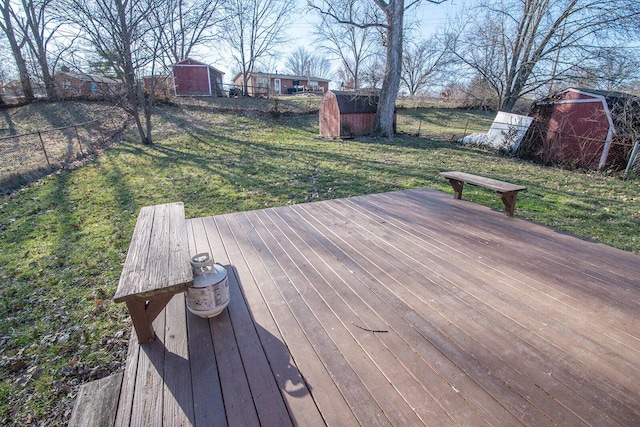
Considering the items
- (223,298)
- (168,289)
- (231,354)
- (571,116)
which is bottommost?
(231,354)

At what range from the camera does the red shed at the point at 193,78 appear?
24.0 m

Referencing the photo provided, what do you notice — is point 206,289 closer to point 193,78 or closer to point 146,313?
point 146,313

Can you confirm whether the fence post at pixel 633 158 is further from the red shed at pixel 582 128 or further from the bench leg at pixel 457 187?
the bench leg at pixel 457 187

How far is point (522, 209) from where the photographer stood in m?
5.04

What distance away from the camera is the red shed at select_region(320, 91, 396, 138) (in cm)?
1341

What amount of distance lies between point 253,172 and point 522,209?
18.2 ft

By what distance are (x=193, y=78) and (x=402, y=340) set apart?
27455mm

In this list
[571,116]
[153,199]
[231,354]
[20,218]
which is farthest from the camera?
[571,116]

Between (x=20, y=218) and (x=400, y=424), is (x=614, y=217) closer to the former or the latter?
(x=400, y=424)

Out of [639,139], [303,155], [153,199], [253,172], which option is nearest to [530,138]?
[639,139]

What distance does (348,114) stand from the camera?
1348 centimetres

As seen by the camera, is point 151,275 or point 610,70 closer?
point 151,275

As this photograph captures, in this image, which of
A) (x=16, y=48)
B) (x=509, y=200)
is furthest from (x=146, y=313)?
(x=16, y=48)

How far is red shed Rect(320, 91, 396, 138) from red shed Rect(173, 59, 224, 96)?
15024 mm
